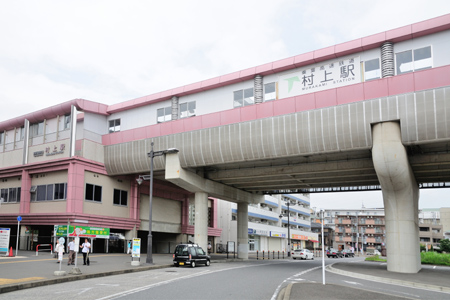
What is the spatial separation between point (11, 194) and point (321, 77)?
3221 centimetres

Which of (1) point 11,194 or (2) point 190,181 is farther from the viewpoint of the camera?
(1) point 11,194

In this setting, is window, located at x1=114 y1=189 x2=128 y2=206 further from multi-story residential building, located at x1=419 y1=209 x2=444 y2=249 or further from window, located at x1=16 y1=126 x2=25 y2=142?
multi-story residential building, located at x1=419 y1=209 x2=444 y2=249

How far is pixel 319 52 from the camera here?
2970cm

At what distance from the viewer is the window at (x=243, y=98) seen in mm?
33906

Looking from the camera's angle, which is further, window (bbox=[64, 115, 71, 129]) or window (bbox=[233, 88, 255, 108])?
window (bbox=[64, 115, 71, 129])

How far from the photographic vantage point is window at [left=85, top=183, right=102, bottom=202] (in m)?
37.8

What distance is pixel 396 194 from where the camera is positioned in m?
27.6

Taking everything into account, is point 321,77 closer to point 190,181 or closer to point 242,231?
point 190,181

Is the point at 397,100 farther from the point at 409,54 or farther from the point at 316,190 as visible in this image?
the point at 316,190

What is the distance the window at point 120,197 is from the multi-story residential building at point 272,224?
25363 millimetres

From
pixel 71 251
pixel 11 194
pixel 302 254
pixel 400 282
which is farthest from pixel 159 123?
pixel 302 254

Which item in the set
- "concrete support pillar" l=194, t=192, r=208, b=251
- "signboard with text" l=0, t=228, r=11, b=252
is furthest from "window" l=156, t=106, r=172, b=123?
"signboard with text" l=0, t=228, r=11, b=252

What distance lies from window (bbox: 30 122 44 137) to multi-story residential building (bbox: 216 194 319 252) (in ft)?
106

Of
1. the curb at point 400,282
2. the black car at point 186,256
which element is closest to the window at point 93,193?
the black car at point 186,256
